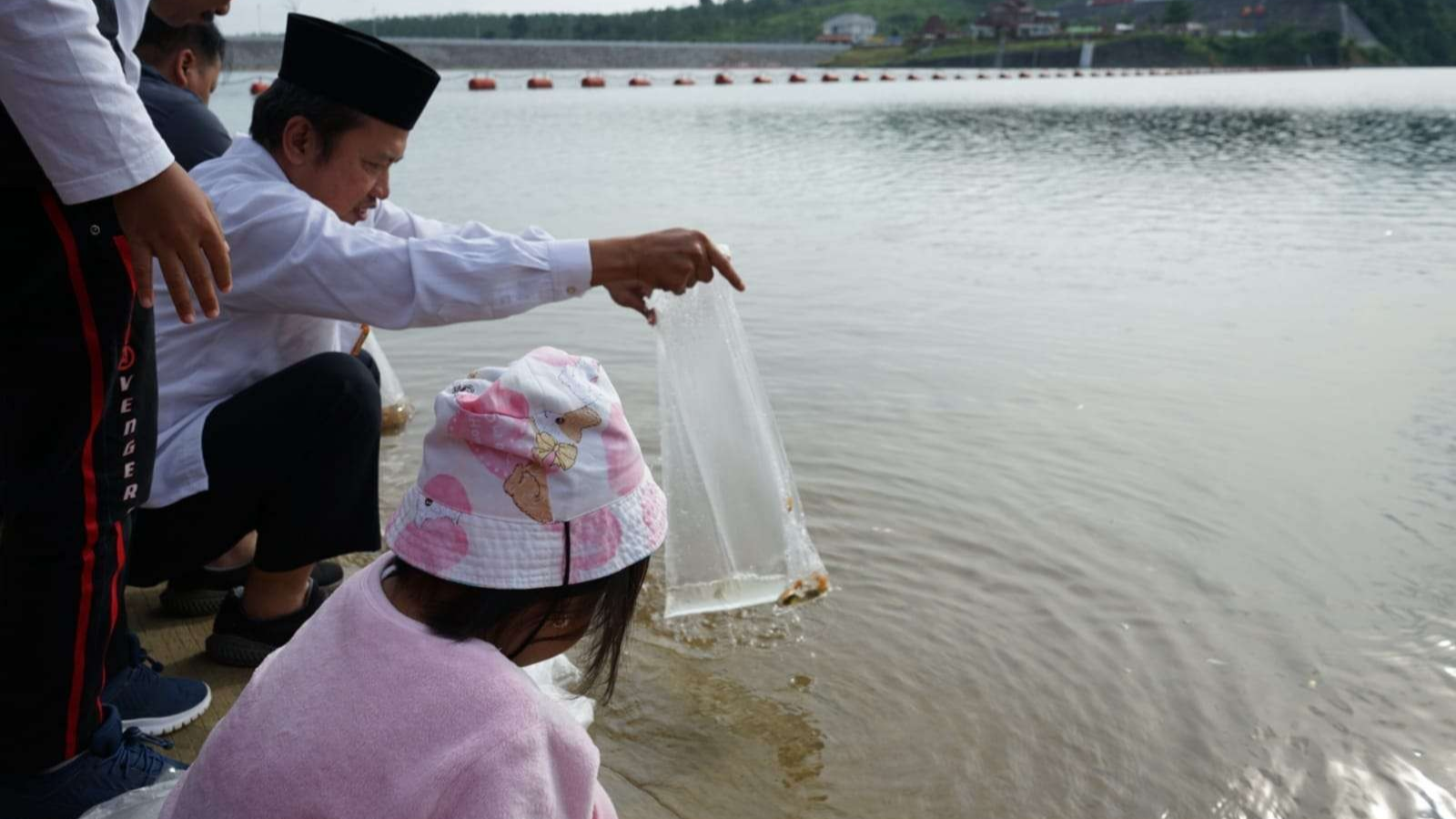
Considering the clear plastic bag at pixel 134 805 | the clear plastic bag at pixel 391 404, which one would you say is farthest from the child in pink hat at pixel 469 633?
the clear plastic bag at pixel 391 404

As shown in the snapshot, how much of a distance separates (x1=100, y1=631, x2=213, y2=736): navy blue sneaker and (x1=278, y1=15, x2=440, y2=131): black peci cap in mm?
1053

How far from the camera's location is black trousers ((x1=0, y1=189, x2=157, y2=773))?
1.63 m

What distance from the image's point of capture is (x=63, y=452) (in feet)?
5.53

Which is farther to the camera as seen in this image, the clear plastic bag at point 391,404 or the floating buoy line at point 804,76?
the floating buoy line at point 804,76

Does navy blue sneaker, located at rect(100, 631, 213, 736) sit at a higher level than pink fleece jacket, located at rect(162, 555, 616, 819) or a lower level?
lower

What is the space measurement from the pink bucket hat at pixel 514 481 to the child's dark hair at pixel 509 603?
0.10ft

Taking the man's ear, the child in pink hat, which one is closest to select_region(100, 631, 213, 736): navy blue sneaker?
the child in pink hat

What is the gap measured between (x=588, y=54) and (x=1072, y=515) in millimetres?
90567

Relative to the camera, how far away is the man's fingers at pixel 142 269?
5.49 ft

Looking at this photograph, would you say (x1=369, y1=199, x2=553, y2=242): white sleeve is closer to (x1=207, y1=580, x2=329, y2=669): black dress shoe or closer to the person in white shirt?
the person in white shirt

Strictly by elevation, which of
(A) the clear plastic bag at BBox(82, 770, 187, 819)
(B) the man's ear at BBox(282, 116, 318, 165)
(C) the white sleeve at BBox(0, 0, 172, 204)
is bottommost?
(A) the clear plastic bag at BBox(82, 770, 187, 819)

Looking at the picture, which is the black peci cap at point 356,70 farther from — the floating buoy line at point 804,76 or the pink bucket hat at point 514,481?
the floating buoy line at point 804,76

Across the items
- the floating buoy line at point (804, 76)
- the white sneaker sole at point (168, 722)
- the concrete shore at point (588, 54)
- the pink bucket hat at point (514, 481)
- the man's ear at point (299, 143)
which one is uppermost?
→ the man's ear at point (299, 143)

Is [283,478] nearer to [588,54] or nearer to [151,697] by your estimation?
[151,697]
